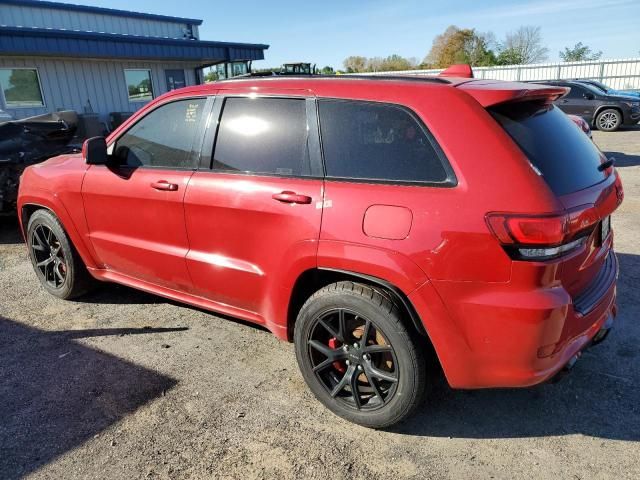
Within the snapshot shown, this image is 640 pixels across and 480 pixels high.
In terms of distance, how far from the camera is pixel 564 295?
7.08 feet

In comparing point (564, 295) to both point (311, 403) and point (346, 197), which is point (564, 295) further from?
point (311, 403)

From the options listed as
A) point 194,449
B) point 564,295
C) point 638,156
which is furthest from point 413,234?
point 638,156

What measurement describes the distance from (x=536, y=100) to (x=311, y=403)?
2.12 metres

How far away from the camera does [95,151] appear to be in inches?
139

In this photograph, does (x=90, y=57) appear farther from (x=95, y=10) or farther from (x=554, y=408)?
(x=554, y=408)

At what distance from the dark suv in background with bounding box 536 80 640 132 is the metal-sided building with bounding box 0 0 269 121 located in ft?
38.8

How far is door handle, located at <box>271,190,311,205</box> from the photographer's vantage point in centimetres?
262

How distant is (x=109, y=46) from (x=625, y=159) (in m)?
13.7

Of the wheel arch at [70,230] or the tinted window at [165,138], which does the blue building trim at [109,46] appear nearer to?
the wheel arch at [70,230]

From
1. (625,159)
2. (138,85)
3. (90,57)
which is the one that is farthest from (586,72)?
(90,57)

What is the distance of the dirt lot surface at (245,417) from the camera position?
240cm

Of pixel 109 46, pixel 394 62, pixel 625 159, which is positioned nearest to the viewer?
pixel 625 159

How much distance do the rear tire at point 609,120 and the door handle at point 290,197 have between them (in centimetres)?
1599

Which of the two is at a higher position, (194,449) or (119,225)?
(119,225)
